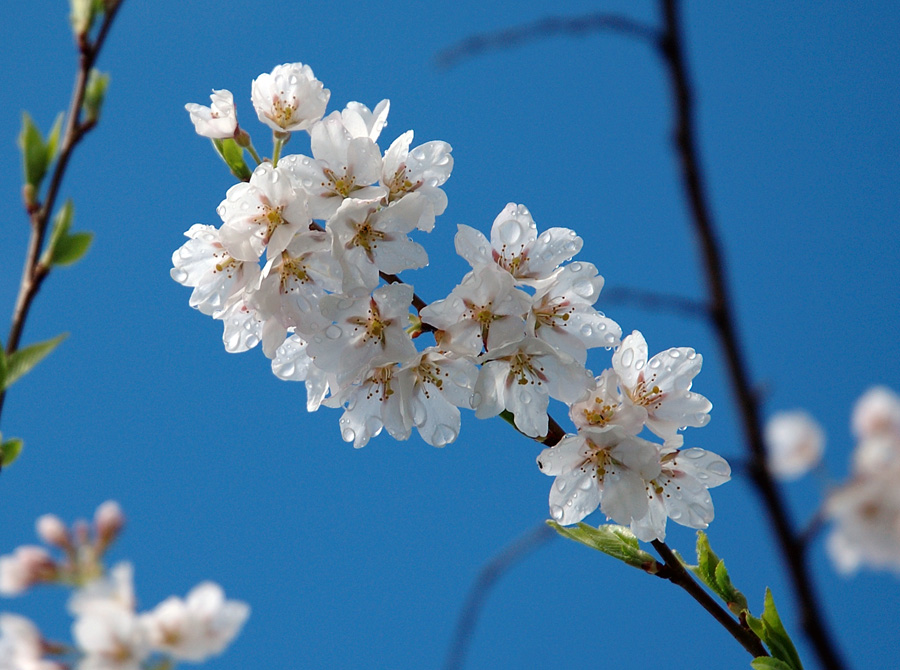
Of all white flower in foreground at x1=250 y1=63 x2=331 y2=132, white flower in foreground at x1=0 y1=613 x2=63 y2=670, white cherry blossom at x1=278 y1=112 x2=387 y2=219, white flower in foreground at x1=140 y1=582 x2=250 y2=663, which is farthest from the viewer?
white flower in foreground at x1=140 y1=582 x2=250 y2=663

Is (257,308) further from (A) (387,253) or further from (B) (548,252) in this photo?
(B) (548,252)

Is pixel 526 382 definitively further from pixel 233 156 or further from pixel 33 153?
pixel 33 153

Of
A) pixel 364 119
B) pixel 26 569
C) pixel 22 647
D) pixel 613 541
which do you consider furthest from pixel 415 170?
pixel 26 569

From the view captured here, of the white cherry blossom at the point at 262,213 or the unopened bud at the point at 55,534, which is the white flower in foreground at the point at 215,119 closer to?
the white cherry blossom at the point at 262,213

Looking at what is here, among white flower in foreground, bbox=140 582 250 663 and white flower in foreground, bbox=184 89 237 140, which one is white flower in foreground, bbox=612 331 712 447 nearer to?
white flower in foreground, bbox=184 89 237 140

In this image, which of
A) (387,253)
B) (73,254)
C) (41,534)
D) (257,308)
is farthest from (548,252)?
(41,534)

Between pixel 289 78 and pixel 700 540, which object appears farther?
pixel 289 78

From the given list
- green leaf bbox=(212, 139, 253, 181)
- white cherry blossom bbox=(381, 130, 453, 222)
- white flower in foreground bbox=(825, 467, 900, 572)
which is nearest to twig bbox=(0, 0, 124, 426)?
green leaf bbox=(212, 139, 253, 181)
